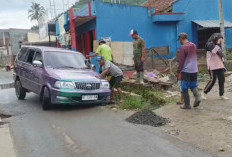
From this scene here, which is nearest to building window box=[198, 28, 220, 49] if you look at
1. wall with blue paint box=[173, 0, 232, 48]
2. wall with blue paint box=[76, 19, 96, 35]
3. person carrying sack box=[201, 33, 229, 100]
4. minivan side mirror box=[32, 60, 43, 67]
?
wall with blue paint box=[173, 0, 232, 48]

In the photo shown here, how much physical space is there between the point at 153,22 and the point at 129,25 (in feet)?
Answer: 4.91

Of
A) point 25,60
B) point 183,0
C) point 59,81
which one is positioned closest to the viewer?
point 59,81

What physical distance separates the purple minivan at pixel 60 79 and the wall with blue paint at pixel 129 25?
303 inches

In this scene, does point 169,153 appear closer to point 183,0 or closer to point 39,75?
point 39,75

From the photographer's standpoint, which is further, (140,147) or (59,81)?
(59,81)

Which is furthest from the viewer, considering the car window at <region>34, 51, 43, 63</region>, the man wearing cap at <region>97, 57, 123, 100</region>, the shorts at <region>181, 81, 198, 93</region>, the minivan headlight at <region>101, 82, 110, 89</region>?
the car window at <region>34, 51, 43, 63</region>

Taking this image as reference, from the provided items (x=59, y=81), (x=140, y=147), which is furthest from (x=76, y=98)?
(x=140, y=147)

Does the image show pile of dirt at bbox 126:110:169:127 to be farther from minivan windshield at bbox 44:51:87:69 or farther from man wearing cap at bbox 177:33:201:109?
minivan windshield at bbox 44:51:87:69

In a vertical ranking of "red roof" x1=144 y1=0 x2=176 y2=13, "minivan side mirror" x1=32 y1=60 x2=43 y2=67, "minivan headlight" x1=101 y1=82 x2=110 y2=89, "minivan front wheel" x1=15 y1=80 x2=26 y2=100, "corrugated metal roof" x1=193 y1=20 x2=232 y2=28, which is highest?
"red roof" x1=144 y1=0 x2=176 y2=13

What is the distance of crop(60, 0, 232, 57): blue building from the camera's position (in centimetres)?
1978

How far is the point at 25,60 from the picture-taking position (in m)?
12.5

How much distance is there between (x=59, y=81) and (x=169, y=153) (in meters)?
4.80

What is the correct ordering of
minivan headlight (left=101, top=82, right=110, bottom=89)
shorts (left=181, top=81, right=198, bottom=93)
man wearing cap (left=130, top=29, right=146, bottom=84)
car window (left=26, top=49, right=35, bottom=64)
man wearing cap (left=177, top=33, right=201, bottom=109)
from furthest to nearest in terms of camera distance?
man wearing cap (left=130, top=29, right=146, bottom=84)
car window (left=26, top=49, right=35, bottom=64)
minivan headlight (left=101, top=82, right=110, bottom=89)
shorts (left=181, top=81, right=198, bottom=93)
man wearing cap (left=177, top=33, right=201, bottom=109)

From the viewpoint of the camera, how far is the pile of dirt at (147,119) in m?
8.27
